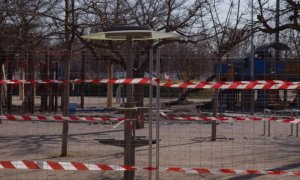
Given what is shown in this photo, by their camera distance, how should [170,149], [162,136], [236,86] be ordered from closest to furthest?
1. [236,86]
2. [170,149]
3. [162,136]

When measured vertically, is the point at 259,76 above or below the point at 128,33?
below

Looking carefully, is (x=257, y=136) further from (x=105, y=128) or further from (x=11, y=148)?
(x=11, y=148)

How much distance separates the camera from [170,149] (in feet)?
37.5

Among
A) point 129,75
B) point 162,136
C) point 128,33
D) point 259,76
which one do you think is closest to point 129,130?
point 129,75

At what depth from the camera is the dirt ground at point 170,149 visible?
855 centimetres

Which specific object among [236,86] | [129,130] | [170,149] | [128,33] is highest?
[128,33]

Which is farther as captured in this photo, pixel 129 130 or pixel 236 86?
pixel 129 130

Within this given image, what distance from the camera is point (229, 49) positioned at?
15.9 m

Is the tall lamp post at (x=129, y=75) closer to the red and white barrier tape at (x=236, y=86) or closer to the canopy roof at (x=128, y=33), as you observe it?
the canopy roof at (x=128, y=33)

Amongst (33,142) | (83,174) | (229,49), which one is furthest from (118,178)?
(229,49)

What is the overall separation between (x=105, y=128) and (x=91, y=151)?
5144 mm

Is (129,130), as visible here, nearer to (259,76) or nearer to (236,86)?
(236,86)

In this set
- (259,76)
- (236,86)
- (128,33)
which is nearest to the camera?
(236,86)

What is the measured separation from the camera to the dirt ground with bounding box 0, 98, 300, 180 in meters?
8.55
